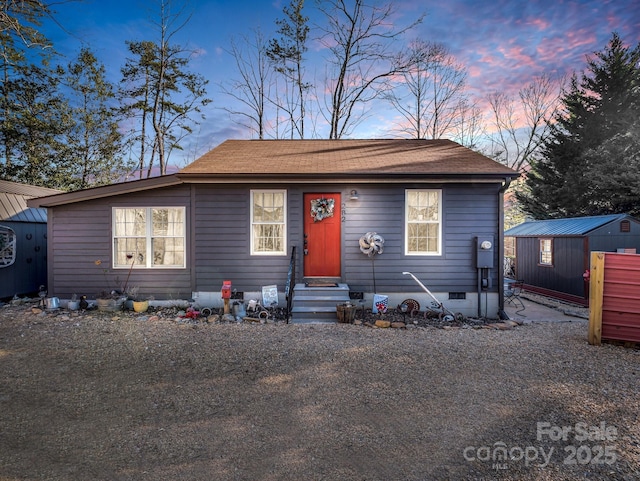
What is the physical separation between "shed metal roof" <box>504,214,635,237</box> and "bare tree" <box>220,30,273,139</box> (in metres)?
13.3

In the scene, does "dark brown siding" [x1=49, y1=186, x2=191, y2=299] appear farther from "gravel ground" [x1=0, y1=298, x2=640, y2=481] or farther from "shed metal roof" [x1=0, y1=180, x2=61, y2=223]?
"shed metal roof" [x1=0, y1=180, x2=61, y2=223]

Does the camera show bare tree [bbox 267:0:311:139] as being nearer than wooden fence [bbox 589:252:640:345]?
No

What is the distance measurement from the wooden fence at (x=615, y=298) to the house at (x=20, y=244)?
12891 mm

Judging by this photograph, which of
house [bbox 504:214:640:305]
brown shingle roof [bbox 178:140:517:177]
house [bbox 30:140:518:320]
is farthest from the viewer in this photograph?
house [bbox 504:214:640:305]

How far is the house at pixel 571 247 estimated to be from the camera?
8492mm

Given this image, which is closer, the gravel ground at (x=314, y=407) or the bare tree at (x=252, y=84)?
the gravel ground at (x=314, y=407)

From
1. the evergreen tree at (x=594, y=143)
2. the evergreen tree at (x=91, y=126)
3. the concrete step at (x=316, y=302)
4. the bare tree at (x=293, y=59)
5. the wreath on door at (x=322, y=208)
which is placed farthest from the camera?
the bare tree at (x=293, y=59)

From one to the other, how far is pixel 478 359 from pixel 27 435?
4.98 m

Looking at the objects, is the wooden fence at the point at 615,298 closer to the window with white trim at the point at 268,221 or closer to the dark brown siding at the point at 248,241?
the dark brown siding at the point at 248,241

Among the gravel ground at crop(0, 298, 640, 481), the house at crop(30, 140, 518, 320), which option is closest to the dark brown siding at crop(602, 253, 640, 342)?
the gravel ground at crop(0, 298, 640, 481)

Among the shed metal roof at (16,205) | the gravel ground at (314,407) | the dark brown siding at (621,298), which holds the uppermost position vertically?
the shed metal roof at (16,205)

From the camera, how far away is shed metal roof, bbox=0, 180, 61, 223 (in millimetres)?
8258

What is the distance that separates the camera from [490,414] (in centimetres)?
289

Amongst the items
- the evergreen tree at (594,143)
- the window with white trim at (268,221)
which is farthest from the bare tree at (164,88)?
the evergreen tree at (594,143)
